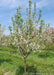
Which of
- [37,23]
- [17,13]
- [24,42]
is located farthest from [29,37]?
[17,13]

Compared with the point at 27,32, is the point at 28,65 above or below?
below

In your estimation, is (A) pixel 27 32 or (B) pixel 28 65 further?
(B) pixel 28 65

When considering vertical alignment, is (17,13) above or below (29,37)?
above

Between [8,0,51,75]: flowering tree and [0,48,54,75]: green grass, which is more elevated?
[8,0,51,75]: flowering tree

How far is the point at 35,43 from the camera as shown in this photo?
10.4m

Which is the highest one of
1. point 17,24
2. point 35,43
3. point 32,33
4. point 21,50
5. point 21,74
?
point 17,24

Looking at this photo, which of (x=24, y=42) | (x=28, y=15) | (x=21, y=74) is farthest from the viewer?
(x=21, y=74)

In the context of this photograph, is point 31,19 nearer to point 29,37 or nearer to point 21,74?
point 29,37

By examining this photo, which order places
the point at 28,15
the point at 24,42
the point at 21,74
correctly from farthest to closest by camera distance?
the point at 21,74 → the point at 28,15 → the point at 24,42

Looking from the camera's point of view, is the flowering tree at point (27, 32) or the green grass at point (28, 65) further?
the green grass at point (28, 65)

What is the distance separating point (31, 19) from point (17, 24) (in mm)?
1454

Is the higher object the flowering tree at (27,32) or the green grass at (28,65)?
the flowering tree at (27,32)

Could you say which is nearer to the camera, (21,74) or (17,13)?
(17,13)

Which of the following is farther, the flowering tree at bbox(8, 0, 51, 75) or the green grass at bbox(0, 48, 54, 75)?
the green grass at bbox(0, 48, 54, 75)
